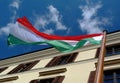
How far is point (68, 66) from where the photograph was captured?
13.1m

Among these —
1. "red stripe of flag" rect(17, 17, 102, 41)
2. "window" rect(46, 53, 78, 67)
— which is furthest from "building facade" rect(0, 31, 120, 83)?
"red stripe of flag" rect(17, 17, 102, 41)

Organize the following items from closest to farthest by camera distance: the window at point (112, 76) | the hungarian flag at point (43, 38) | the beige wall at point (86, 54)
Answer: the hungarian flag at point (43, 38) < the window at point (112, 76) < the beige wall at point (86, 54)

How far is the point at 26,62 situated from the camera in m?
18.3

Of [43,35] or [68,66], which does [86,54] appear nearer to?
[68,66]

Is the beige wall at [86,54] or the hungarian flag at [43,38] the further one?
the beige wall at [86,54]

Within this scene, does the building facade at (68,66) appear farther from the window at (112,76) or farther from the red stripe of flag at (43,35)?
the red stripe of flag at (43,35)

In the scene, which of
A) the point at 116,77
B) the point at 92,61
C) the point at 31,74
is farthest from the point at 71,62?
the point at 116,77

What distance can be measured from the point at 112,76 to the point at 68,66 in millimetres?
3055

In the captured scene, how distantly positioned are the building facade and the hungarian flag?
9.26 ft

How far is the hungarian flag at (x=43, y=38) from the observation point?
7.87m

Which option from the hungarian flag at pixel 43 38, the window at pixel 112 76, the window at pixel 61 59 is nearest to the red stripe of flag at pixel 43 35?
the hungarian flag at pixel 43 38

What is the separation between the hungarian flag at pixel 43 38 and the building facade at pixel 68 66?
282 cm

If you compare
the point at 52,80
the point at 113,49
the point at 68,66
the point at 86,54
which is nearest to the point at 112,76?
the point at 68,66

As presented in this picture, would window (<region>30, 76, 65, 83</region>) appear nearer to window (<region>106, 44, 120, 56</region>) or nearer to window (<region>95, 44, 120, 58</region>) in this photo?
window (<region>95, 44, 120, 58</region>)
